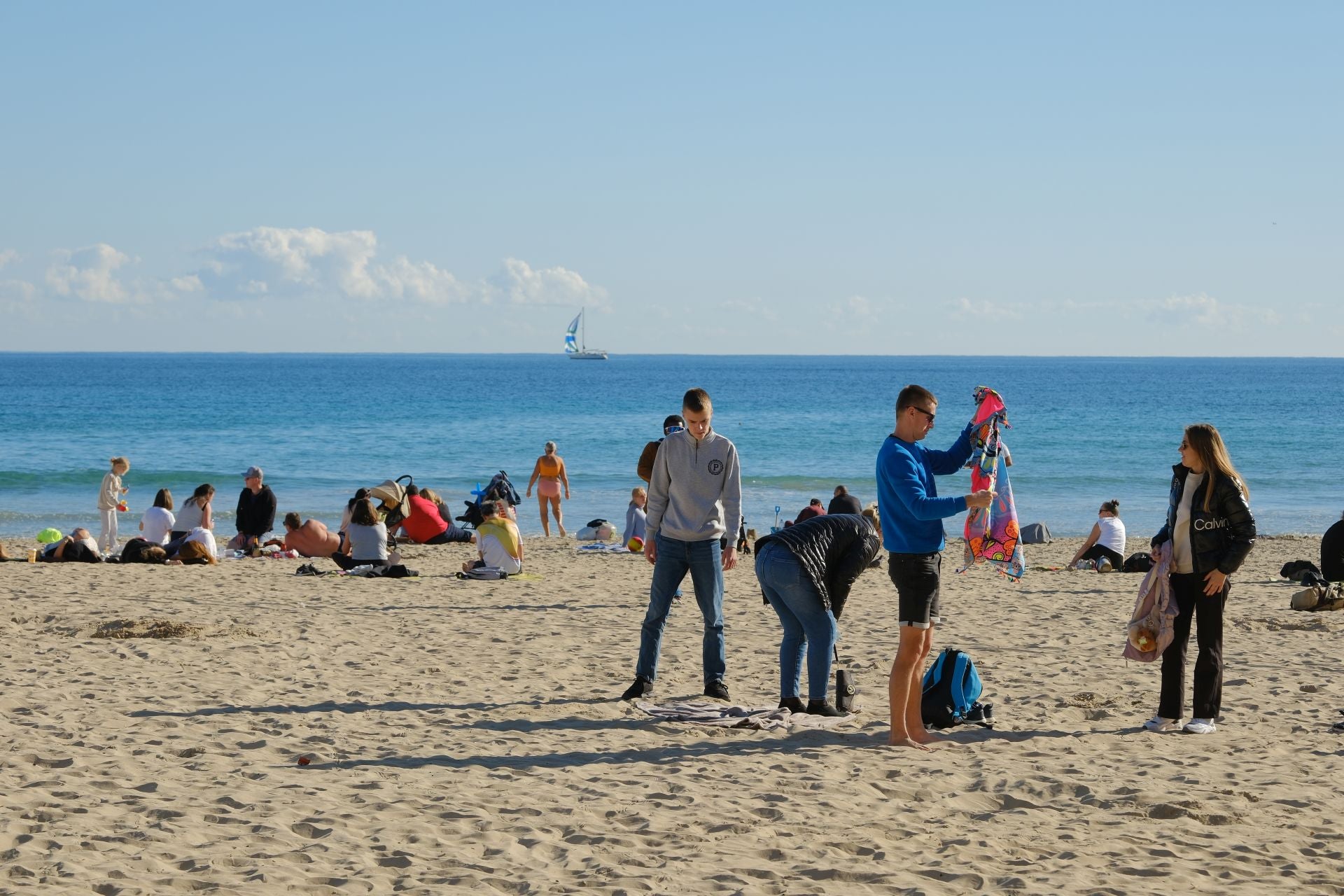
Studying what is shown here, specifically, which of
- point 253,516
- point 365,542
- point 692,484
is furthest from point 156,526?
point 692,484

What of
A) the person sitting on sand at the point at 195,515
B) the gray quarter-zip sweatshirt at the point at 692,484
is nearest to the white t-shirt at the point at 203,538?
the person sitting on sand at the point at 195,515

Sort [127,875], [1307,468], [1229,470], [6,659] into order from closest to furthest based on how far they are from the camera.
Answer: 1. [127,875]
2. [1229,470]
3. [6,659]
4. [1307,468]

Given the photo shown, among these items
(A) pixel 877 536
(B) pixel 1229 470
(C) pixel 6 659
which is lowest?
(C) pixel 6 659

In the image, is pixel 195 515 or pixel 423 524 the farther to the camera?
pixel 423 524

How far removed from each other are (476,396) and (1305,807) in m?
82.8

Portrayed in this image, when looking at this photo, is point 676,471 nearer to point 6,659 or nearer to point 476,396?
point 6,659

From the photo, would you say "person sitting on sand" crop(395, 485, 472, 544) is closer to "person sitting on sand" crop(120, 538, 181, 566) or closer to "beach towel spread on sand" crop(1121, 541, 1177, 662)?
"person sitting on sand" crop(120, 538, 181, 566)

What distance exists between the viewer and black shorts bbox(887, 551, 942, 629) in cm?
558

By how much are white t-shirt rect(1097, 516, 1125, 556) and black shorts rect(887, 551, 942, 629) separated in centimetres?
930

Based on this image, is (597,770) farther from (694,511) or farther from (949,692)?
(949,692)

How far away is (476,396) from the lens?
283 feet

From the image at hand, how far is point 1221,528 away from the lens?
19.5ft

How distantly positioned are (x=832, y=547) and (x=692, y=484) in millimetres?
827

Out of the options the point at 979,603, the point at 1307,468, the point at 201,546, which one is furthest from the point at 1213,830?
the point at 1307,468
